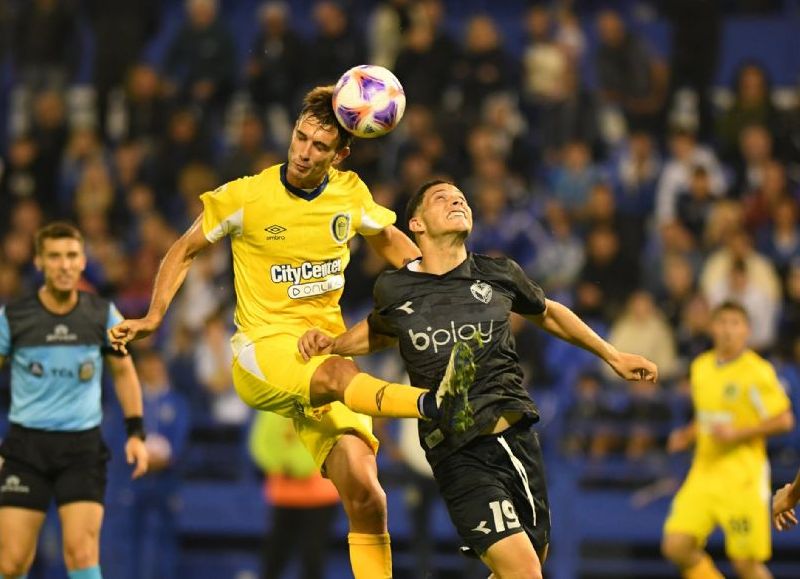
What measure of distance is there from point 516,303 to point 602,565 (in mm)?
5855

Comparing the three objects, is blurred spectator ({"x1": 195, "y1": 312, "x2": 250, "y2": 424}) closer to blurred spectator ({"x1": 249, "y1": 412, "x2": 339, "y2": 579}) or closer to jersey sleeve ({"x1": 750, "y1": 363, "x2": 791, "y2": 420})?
blurred spectator ({"x1": 249, "y1": 412, "x2": 339, "y2": 579})

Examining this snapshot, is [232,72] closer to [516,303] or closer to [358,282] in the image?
[358,282]

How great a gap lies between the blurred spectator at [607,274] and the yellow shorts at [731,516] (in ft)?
9.25

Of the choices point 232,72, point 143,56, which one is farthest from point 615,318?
point 143,56

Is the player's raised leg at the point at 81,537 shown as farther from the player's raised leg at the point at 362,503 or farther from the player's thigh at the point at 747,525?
the player's thigh at the point at 747,525

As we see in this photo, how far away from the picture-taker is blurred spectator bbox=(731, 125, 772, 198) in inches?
542

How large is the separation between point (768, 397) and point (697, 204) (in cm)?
355

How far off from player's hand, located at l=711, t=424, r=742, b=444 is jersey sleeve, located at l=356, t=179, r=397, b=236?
3564 millimetres

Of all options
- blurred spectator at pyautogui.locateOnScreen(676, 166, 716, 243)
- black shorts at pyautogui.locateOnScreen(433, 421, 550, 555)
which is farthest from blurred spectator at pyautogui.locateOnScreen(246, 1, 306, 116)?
black shorts at pyautogui.locateOnScreen(433, 421, 550, 555)

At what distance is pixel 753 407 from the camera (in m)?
10.5

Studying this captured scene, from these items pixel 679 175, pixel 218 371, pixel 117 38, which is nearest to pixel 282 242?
pixel 218 371

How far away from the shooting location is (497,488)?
7.05m

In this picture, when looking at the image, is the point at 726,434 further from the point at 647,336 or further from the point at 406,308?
the point at 406,308

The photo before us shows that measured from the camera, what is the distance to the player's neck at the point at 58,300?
8695 millimetres
